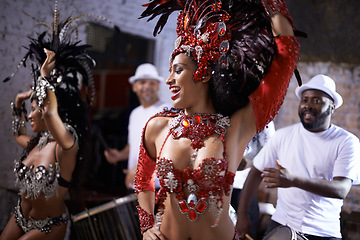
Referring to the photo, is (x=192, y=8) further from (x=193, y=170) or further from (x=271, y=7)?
(x=193, y=170)

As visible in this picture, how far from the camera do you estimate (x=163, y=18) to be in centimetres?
235

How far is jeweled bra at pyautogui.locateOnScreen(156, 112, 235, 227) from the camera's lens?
76.1 inches

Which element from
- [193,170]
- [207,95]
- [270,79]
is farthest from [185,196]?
[270,79]

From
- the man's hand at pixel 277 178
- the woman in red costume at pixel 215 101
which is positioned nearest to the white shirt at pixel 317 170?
the man's hand at pixel 277 178

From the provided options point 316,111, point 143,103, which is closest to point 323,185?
point 316,111

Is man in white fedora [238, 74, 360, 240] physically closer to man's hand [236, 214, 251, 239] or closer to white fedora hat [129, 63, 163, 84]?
man's hand [236, 214, 251, 239]

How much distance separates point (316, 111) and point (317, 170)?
1.62ft

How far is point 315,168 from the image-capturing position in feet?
10.6

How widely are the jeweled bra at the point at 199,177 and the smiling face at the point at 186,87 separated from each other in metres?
0.08

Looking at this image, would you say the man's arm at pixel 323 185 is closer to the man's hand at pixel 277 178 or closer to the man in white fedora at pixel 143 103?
the man's hand at pixel 277 178

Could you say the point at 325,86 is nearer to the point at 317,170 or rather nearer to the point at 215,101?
the point at 317,170

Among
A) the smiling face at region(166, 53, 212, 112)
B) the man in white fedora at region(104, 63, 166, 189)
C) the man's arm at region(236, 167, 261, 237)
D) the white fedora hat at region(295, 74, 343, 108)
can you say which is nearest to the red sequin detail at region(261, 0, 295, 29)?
the smiling face at region(166, 53, 212, 112)

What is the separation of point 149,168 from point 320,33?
14.2 feet

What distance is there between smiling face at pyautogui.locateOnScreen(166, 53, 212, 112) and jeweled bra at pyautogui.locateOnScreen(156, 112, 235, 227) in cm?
8
